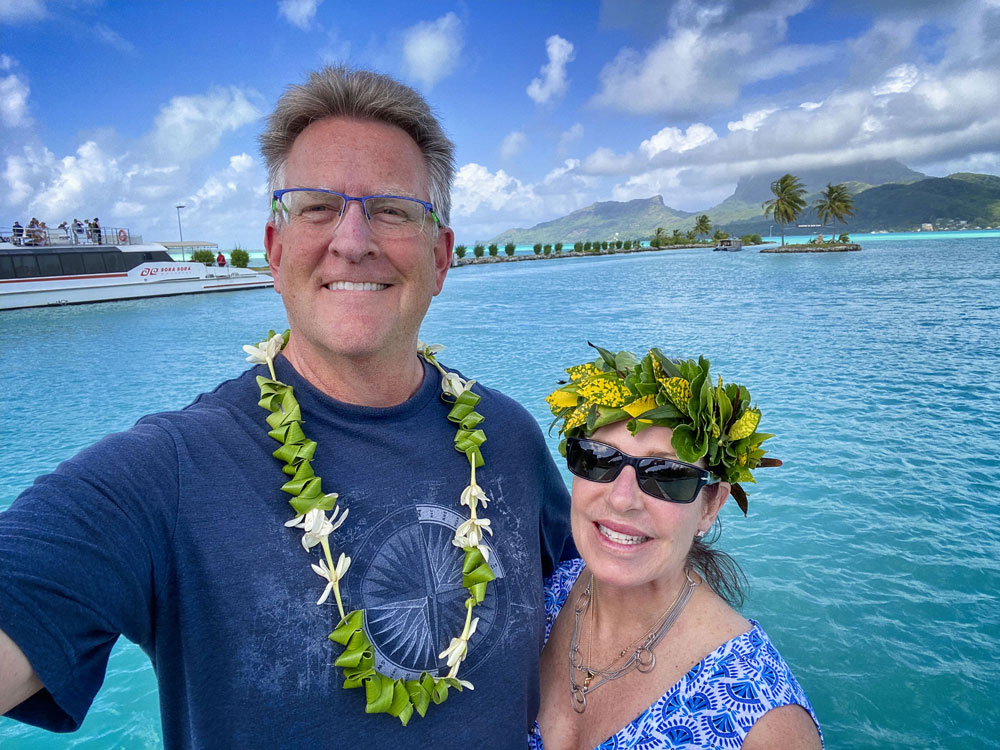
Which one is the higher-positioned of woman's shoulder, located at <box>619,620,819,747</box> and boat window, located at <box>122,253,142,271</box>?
boat window, located at <box>122,253,142,271</box>

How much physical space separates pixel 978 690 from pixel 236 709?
17.5 feet

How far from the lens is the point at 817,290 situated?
2819 centimetres

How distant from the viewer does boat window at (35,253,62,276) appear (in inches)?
1088

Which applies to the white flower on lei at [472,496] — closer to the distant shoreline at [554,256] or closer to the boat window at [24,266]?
the boat window at [24,266]

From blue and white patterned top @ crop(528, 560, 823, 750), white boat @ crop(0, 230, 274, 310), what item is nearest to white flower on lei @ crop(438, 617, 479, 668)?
blue and white patterned top @ crop(528, 560, 823, 750)

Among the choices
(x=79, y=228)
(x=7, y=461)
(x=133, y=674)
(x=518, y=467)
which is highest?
(x=79, y=228)

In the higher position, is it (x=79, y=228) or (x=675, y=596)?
(x=79, y=228)

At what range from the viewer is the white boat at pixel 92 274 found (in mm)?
27062

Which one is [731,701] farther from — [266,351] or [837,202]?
[837,202]

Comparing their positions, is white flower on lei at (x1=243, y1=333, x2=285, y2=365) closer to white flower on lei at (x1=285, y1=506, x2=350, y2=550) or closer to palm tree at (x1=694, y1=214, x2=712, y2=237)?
white flower on lei at (x1=285, y1=506, x2=350, y2=550)

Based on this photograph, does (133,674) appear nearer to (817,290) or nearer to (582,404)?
(582,404)

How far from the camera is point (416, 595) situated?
58.5 inches

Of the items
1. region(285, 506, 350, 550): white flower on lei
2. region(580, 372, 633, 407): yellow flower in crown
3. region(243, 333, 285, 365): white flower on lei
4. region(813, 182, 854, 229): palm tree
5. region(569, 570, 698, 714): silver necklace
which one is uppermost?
region(813, 182, 854, 229): palm tree

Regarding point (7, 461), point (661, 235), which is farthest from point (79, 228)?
point (661, 235)
